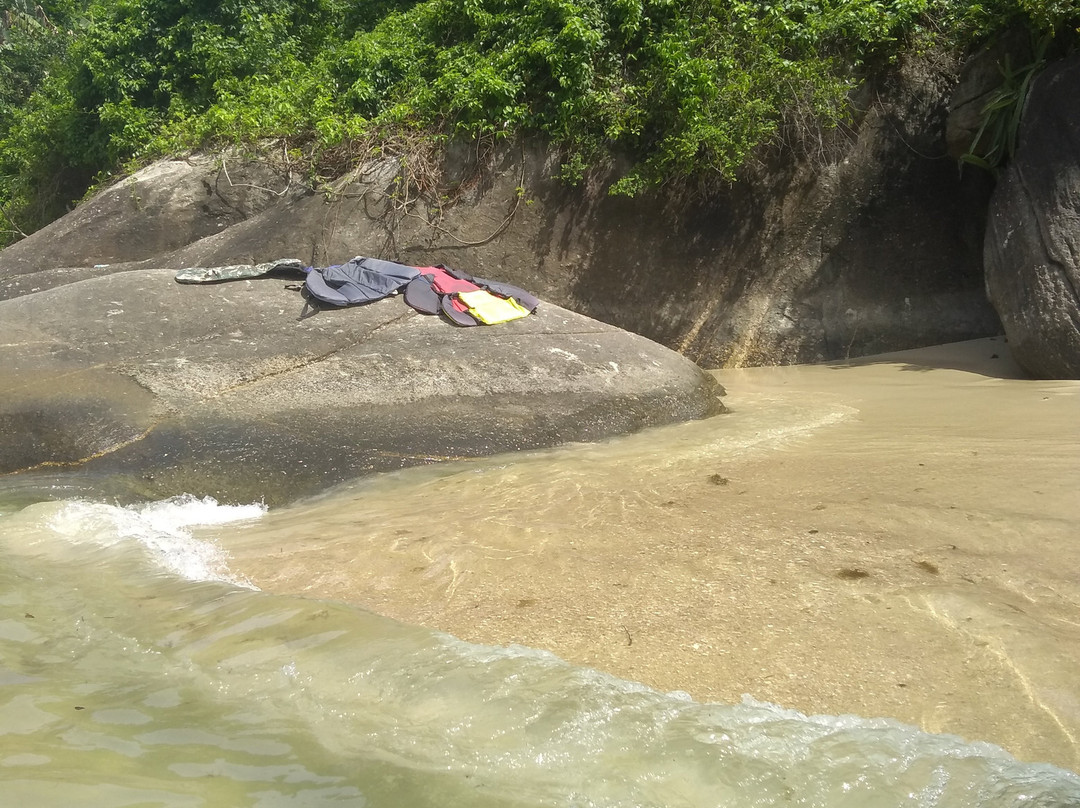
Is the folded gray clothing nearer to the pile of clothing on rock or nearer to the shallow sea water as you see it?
the pile of clothing on rock

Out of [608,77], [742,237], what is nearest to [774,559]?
[742,237]

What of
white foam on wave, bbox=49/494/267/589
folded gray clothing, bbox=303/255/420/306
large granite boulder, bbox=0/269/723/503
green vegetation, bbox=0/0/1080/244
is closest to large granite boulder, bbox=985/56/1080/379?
green vegetation, bbox=0/0/1080/244

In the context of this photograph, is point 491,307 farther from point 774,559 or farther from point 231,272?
point 774,559

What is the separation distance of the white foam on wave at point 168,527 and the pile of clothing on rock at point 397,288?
6.58ft

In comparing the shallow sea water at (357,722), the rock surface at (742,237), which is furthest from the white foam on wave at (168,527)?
the rock surface at (742,237)

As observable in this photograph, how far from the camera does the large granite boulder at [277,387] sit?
4727 mm

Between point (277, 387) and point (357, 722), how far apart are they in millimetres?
3318

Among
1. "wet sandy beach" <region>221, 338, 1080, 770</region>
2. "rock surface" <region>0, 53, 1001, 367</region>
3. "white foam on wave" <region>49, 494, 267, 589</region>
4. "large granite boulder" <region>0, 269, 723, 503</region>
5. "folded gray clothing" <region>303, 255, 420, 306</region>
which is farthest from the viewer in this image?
"rock surface" <region>0, 53, 1001, 367</region>

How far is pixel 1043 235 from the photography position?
6.43m

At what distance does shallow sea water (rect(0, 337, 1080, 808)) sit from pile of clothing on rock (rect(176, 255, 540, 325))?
293 centimetres

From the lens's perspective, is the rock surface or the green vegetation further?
the rock surface

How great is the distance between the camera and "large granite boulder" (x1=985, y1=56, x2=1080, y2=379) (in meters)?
6.22

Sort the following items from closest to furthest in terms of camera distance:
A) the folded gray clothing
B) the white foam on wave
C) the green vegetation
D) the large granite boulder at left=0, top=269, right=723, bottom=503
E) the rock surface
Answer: the white foam on wave, the large granite boulder at left=0, top=269, right=723, bottom=503, the folded gray clothing, the green vegetation, the rock surface

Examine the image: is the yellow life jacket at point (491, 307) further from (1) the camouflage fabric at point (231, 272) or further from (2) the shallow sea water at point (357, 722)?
(2) the shallow sea water at point (357, 722)
